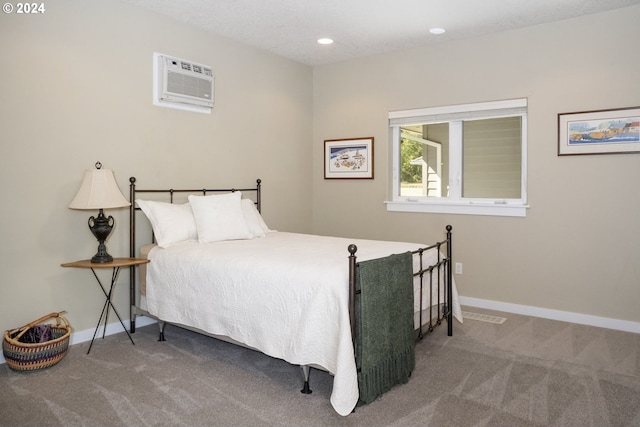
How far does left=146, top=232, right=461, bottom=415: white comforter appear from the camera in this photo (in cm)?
243

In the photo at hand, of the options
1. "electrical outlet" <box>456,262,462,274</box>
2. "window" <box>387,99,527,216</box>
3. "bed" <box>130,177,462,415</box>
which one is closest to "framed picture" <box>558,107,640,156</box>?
"window" <box>387,99,527,216</box>

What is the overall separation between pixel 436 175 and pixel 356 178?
89cm

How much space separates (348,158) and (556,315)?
2.61m

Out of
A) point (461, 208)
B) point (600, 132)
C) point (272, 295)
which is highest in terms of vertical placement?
point (600, 132)

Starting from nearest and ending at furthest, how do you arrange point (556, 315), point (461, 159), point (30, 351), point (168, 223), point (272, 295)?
1. point (272, 295)
2. point (30, 351)
3. point (168, 223)
4. point (556, 315)
5. point (461, 159)

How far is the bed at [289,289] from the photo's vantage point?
243 cm

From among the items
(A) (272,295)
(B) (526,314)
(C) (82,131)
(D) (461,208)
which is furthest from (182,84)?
(B) (526,314)

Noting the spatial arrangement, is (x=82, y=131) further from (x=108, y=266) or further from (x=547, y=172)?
(x=547, y=172)

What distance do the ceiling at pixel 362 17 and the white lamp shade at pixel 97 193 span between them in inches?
55.9

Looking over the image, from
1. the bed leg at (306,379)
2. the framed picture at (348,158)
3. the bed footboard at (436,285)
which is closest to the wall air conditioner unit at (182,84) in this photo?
the framed picture at (348,158)

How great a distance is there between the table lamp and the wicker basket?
587 millimetres

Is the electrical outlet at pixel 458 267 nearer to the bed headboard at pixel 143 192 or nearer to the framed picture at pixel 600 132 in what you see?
the framed picture at pixel 600 132

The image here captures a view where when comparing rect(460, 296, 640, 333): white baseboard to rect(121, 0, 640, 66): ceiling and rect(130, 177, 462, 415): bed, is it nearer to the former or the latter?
rect(130, 177, 462, 415): bed

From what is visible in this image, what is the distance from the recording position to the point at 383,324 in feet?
8.38
